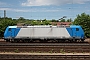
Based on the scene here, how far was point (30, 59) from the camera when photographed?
13.7 metres

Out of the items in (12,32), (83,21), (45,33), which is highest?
(83,21)

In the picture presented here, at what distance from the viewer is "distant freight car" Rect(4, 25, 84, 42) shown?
29.8 meters

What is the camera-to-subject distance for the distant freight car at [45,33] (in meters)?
29.8

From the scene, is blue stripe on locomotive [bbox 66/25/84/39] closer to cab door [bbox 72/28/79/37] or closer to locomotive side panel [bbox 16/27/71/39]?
cab door [bbox 72/28/79/37]

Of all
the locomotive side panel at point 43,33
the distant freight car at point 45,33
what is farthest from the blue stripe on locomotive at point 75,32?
the locomotive side panel at point 43,33

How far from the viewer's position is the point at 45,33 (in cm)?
3011

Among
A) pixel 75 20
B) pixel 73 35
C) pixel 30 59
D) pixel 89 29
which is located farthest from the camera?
pixel 75 20

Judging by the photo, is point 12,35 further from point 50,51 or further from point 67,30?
point 50,51

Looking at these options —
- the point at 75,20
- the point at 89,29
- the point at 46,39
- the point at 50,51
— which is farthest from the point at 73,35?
the point at 75,20

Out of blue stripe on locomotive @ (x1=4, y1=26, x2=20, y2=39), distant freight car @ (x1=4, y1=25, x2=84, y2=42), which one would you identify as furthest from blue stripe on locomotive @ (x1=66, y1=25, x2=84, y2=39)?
blue stripe on locomotive @ (x1=4, y1=26, x2=20, y2=39)

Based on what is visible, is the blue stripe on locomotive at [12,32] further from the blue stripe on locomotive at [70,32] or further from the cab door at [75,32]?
the cab door at [75,32]

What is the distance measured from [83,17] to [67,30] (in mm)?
18232

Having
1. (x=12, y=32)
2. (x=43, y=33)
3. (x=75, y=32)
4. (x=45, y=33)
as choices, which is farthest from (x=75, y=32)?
(x=12, y=32)

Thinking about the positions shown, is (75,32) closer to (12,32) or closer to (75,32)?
(75,32)
